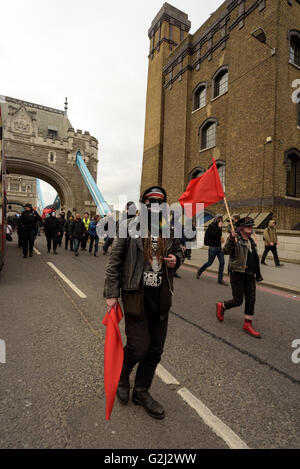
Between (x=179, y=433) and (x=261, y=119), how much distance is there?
1490 centimetres

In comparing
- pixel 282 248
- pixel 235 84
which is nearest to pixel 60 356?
pixel 282 248

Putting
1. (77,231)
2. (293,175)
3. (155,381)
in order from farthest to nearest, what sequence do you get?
1. (293,175)
2. (77,231)
3. (155,381)

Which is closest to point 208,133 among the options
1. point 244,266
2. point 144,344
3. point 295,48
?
point 295,48

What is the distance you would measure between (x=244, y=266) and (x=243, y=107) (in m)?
13.4

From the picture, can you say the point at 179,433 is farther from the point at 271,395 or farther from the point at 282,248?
the point at 282,248

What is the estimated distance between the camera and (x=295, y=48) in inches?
564

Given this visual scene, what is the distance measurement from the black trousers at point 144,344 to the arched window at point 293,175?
1394 cm

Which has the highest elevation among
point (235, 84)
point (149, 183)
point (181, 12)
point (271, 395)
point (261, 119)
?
point (181, 12)

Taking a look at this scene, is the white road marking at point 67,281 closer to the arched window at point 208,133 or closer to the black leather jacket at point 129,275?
the black leather jacket at point 129,275

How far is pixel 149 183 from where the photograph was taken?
22578mm

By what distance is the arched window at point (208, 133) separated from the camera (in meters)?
17.2

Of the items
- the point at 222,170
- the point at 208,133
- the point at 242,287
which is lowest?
the point at 242,287

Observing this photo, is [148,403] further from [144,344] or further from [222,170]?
[222,170]

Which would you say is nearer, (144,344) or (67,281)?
(144,344)
